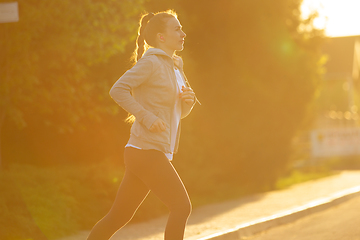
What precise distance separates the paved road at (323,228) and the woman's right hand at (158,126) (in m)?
3.91

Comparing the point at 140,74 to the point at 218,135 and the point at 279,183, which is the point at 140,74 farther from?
the point at 279,183

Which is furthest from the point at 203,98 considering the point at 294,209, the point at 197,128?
the point at 294,209

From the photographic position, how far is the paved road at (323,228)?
7312mm

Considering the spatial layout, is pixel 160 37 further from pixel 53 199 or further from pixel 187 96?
pixel 53 199

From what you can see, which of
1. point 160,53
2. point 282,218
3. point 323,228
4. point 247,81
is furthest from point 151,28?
point 247,81

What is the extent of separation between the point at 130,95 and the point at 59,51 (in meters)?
4.36

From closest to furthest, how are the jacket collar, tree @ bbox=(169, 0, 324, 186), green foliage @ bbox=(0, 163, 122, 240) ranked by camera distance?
the jacket collar
green foliage @ bbox=(0, 163, 122, 240)
tree @ bbox=(169, 0, 324, 186)

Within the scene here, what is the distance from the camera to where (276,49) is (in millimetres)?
13266

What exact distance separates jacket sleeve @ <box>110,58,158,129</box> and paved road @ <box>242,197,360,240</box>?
3.99 m

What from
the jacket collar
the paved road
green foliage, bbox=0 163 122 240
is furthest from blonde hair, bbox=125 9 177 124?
the paved road

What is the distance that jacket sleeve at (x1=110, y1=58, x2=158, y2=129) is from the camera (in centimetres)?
393

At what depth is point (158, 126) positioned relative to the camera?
154 inches

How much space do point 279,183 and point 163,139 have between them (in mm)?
11431

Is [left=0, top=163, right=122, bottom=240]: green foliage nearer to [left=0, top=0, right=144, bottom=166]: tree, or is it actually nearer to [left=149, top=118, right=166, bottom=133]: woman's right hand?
[left=0, top=0, right=144, bottom=166]: tree
